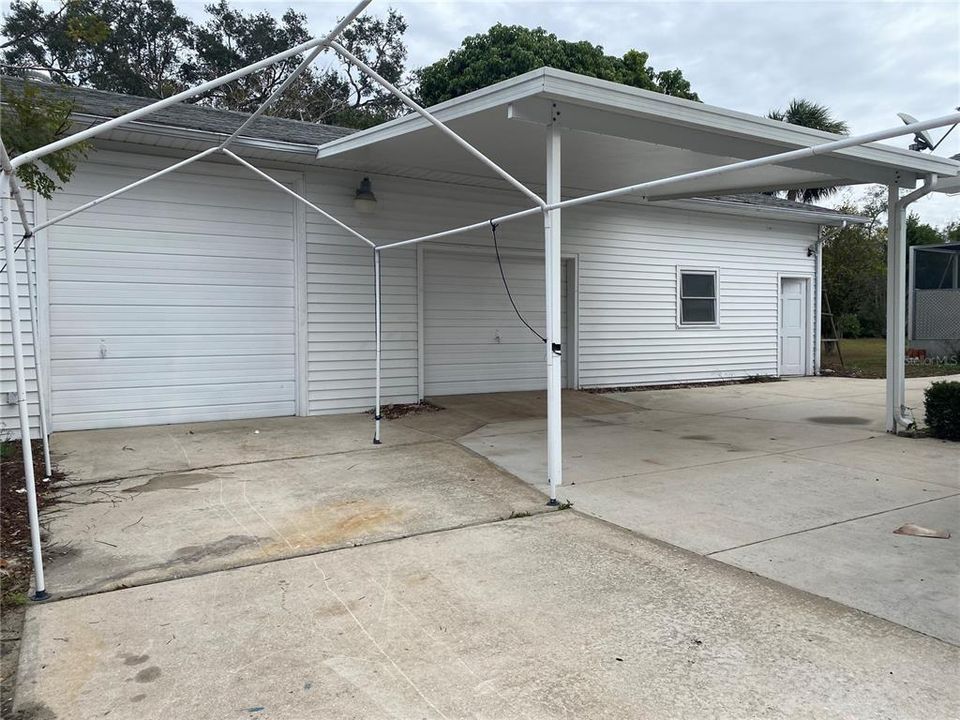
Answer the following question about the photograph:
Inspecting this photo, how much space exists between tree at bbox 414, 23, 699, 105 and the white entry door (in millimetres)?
10260

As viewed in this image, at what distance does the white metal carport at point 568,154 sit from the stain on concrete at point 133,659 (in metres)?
0.92

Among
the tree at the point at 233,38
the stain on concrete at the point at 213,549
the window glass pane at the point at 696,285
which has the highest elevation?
the tree at the point at 233,38

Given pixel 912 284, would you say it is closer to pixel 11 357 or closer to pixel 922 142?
pixel 922 142

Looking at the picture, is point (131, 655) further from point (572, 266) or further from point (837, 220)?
point (837, 220)

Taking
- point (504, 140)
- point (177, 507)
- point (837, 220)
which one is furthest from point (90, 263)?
point (837, 220)

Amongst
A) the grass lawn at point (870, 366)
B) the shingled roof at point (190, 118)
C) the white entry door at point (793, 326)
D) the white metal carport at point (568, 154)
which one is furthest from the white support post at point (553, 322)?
the grass lawn at point (870, 366)

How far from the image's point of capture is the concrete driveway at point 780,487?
11.6ft

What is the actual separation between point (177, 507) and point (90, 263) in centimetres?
387

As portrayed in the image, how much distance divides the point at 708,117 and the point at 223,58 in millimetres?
24253

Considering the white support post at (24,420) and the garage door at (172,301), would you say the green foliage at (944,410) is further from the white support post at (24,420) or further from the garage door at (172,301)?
the white support post at (24,420)

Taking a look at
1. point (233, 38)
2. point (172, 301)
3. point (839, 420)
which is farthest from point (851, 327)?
point (233, 38)

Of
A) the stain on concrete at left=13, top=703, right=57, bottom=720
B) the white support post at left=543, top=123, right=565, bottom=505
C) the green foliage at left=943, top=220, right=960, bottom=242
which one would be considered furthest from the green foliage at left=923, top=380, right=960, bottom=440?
the green foliage at left=943, top=220, right=960, bottom=242

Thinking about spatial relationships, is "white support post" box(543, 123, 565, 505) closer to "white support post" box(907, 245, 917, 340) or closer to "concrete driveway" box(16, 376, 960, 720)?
"concrete driveway" box(16, 376, 960, 720)

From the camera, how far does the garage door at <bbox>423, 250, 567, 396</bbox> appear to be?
9719 millimetres
